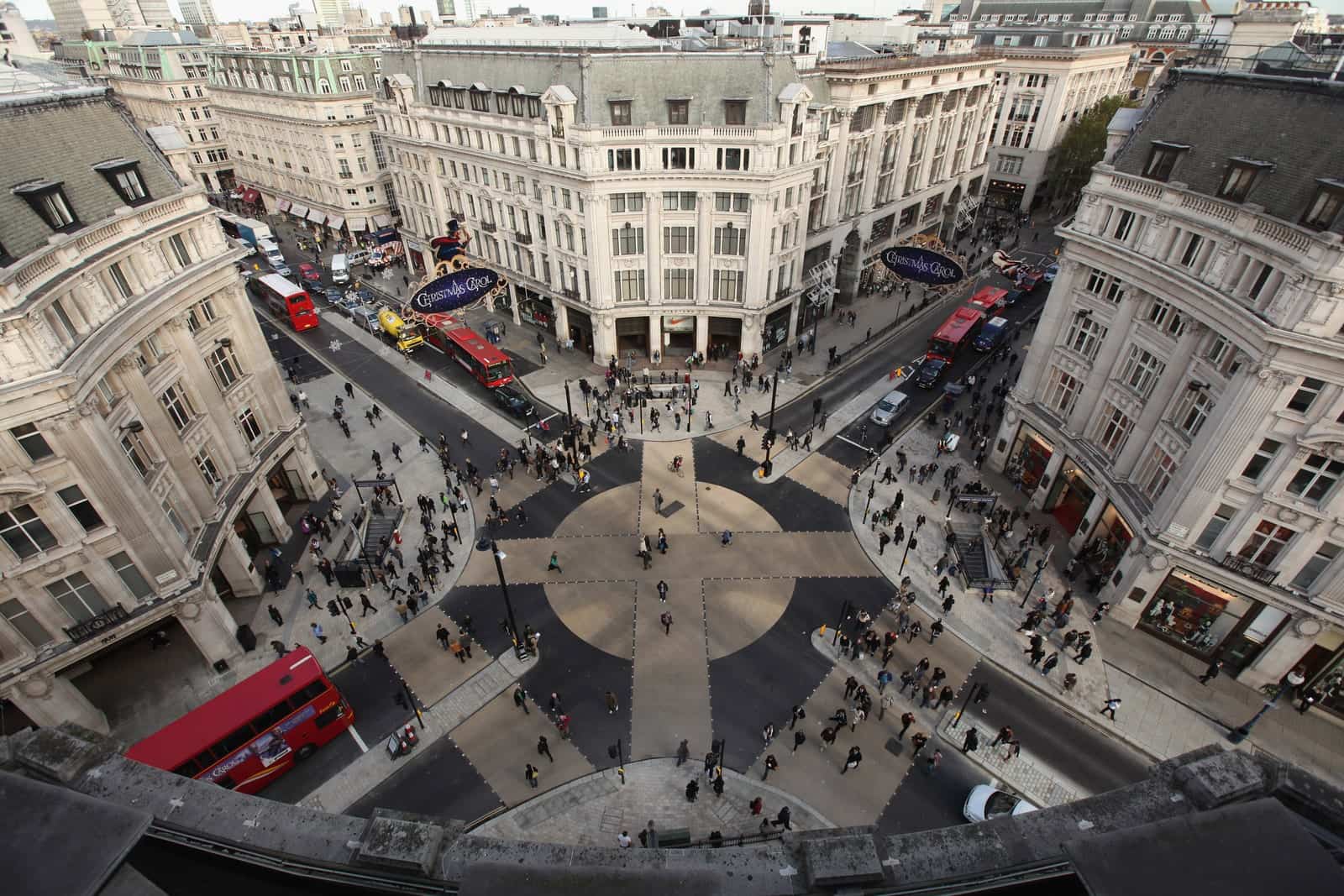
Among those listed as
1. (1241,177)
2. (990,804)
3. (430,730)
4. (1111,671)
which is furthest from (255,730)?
(1241,177)

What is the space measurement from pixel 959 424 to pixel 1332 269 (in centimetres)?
2644

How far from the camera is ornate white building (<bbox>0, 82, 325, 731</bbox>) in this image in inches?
918

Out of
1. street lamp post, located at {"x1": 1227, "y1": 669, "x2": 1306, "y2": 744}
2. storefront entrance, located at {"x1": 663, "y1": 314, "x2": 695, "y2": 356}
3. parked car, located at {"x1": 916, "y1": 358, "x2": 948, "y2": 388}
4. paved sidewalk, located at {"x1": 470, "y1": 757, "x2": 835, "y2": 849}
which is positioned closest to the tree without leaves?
parked car, located at {"x1": 916, "y1": 358, "x2": 948, "y2": 388}

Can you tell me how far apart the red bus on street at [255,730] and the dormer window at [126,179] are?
2092 centimetres

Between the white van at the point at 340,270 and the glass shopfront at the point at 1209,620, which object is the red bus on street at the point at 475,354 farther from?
the glass shopfront at the point at 1209,620

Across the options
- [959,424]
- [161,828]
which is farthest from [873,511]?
[161,828]

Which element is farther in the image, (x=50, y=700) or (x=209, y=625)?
(x=209, y=625)

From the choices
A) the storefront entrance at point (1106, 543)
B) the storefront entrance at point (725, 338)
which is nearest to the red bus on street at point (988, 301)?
the storefront entrance at point (725, 338)

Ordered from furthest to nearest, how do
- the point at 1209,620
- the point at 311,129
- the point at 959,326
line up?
the point at 311,129, the point at 959,326, the point at 1209,620

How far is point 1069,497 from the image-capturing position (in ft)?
129

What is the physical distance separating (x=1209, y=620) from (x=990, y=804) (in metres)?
15.5

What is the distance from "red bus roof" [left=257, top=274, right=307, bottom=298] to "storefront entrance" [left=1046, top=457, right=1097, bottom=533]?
65909 millimetres

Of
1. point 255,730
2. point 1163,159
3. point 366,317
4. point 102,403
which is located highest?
point 1163,159

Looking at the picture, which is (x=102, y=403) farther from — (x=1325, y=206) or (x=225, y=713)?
(x=1325, y=206)
